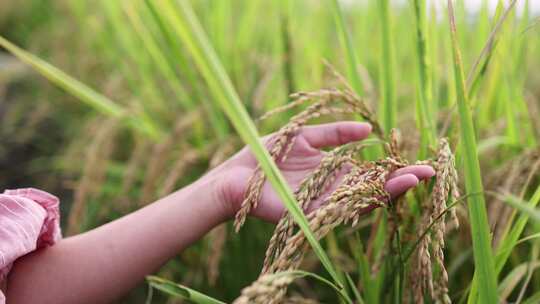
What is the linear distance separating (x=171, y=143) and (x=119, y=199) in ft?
0.80

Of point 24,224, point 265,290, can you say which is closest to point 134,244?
point 24,224

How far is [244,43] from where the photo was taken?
83.1 inches

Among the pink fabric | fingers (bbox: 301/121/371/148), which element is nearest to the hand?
fingers (bbox: 301/121/371/148)

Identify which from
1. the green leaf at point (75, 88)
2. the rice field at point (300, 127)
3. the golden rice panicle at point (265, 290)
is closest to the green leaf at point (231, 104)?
the rice field at point (300, 127)

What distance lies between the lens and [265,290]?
0.60m

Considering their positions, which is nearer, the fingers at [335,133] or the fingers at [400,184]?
the fingers at [400,184]

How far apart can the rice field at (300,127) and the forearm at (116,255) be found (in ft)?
0.33

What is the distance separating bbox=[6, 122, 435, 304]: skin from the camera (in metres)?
1.06

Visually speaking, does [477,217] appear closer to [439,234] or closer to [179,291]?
[439,234]

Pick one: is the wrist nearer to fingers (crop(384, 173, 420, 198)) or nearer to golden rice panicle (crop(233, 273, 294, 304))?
fingers (crop(384, 173, 420, 198))

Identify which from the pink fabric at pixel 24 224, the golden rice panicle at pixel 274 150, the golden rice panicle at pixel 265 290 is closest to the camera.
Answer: the golden rice panicle at pixel 265 290

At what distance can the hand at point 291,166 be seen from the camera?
104cm

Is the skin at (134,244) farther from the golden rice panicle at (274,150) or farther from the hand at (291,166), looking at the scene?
the golden rice panicle at (274,150)

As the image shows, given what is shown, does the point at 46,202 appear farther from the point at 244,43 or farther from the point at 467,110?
the point at 244,43
